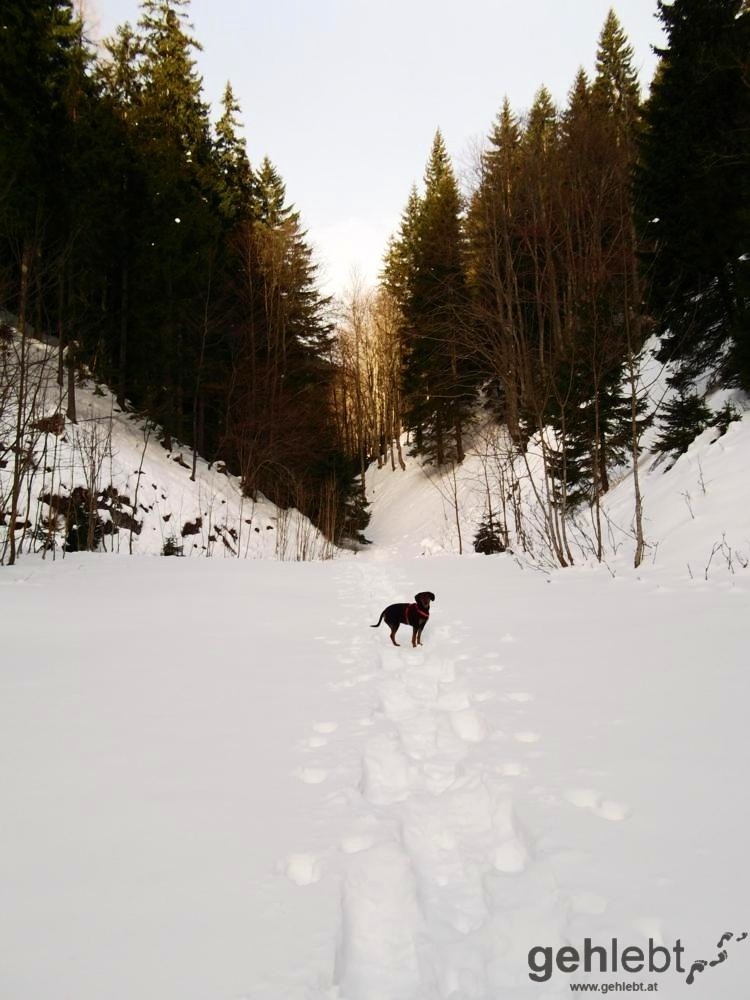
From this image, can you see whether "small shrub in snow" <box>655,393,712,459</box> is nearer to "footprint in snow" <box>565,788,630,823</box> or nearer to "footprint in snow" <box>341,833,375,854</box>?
"footprint in snow" <box>565,788,630,823</box>

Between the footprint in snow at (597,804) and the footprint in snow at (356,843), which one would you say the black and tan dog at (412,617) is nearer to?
the footprint in snow at (597,804)

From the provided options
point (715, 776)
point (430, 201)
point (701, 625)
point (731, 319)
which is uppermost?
point (430, 201)

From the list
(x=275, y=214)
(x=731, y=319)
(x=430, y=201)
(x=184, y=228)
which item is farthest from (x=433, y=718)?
(x=430, y=201)

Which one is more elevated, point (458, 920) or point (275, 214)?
point (275, 214)

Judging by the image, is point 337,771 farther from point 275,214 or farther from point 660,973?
point 275,214

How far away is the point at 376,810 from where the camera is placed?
6.76 ft

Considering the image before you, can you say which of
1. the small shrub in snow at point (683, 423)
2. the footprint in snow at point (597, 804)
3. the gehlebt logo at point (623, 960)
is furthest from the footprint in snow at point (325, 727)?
the small shrub in snow at point (683, 423)

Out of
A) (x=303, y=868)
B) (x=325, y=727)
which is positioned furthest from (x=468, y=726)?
(x=303, y=868)

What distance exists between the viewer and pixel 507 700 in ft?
10.4

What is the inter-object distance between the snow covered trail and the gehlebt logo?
0.06 feet

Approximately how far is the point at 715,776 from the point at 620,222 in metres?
19.1

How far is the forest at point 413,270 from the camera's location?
10773 millimetres

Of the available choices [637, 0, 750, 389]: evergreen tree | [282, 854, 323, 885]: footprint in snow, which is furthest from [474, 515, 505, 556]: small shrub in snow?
[282, 854, 323, 885]: footprint in snow

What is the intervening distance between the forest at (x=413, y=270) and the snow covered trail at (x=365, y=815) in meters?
6.07
